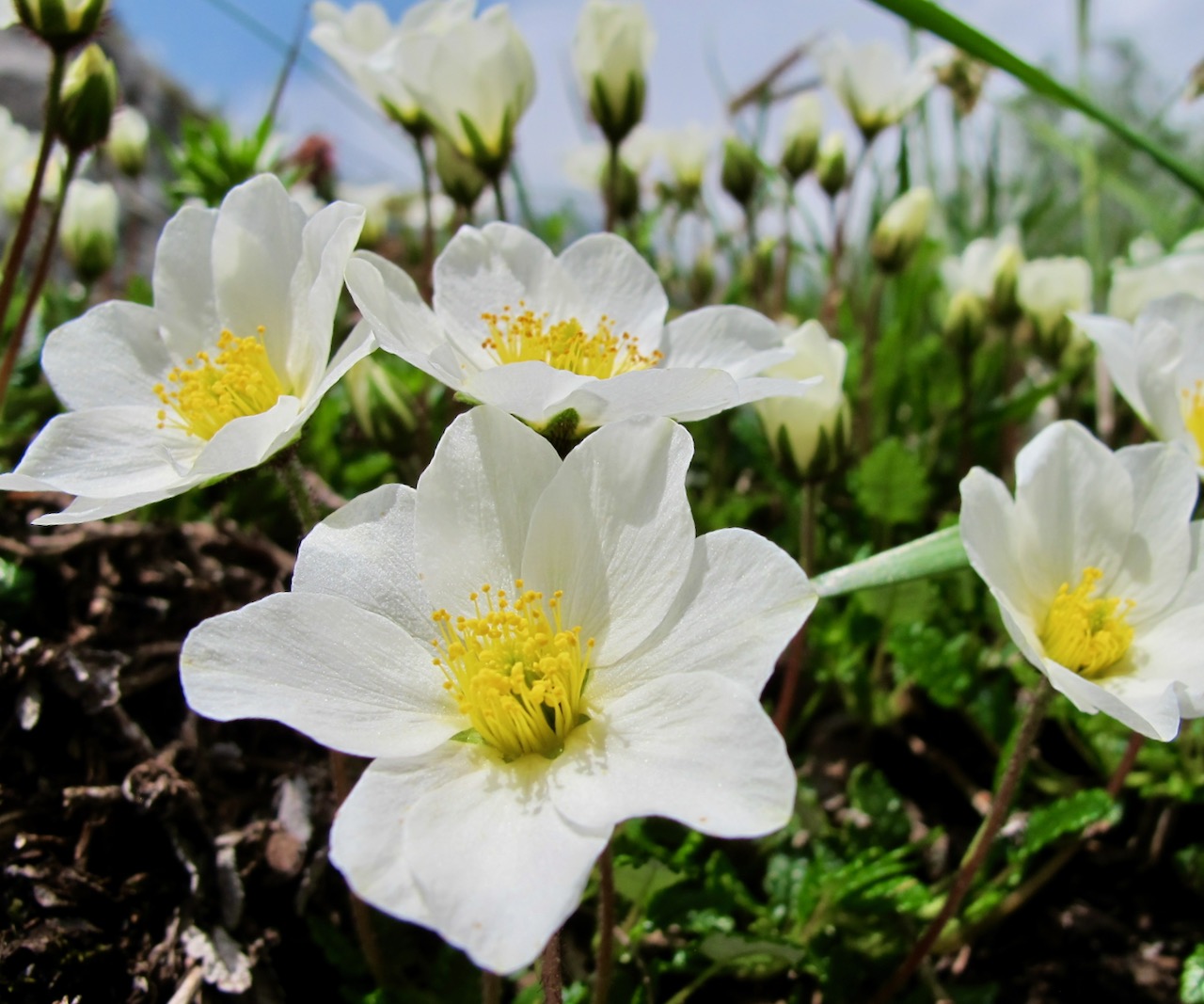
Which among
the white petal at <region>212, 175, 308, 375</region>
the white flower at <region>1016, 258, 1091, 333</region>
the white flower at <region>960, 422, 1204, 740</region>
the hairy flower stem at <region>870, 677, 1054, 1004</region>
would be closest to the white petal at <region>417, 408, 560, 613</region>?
the white petal at <region>212, 175, 308, 375</region>

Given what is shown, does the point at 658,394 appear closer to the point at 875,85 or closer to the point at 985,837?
the point at 985,837

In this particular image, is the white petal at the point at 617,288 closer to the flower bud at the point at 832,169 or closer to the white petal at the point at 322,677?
the white petal at the point at 322,677

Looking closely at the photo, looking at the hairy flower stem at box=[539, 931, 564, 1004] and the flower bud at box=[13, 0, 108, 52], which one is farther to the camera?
the flower bud at box=[13, 0, 108, 52]

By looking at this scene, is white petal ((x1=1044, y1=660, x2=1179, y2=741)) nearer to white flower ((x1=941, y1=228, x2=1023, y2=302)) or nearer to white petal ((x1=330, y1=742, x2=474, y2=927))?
white petal ((x1=330, y1=742, x2=474, y2=927))

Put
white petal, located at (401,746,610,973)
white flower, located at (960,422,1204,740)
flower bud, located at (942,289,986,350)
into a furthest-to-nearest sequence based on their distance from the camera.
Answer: flower bud, located at (942,289,986,350)
white flower, located at (960,422,1204,740)
white petal, located at (401,746,610,973)

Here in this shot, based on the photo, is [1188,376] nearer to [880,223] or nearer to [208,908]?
[880,223]

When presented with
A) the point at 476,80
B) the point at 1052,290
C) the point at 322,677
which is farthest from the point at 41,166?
the point at 1052,290

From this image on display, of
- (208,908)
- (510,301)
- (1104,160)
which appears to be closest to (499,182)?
(510,301)

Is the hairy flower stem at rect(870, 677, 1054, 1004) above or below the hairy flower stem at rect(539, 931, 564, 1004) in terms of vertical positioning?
below
